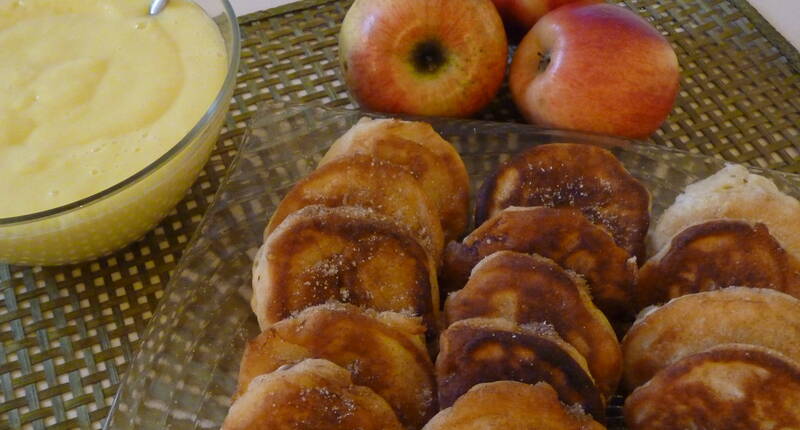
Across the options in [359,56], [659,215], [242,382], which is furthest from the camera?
[359,56]

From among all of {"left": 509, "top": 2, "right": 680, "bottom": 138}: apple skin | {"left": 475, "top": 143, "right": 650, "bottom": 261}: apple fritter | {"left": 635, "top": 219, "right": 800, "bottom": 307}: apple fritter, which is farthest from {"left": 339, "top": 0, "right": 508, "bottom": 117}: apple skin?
{"left": 635, "top": 219, "right": 800, "bottom": 307}: apple fritter

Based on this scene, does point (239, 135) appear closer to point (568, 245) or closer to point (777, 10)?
point (568, 245)

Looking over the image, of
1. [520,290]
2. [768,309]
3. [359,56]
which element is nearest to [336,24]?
[359,56]

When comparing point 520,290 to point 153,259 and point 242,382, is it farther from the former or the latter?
point 153,259

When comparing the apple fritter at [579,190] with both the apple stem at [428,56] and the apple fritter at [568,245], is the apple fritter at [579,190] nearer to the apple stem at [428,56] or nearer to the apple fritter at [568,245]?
the apple fritter at [568,245]

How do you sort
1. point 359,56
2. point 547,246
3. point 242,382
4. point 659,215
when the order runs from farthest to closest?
point 359,56 < point 659,215 < point 547,246 < point 242,382

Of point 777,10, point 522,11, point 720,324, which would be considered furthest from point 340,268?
point 777,10

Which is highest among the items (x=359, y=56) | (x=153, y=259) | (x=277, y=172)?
(x=359, y=56)
